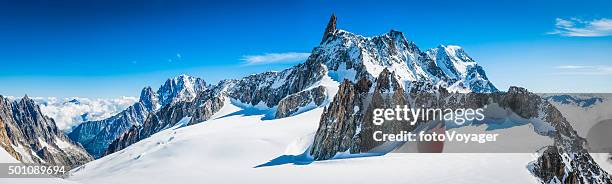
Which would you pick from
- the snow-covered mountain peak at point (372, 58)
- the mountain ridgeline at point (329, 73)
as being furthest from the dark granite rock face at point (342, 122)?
the snow-covered mountain peak at point (372, 58)

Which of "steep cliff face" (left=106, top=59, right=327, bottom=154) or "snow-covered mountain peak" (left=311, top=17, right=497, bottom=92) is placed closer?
"steep cliff face" (left=106, top=59, right=327, bottom=154)

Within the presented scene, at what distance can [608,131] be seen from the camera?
17712 centimetres

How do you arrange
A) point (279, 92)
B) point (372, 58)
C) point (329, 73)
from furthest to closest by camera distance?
point (279, 92), point (372, 58), point (329, 73)

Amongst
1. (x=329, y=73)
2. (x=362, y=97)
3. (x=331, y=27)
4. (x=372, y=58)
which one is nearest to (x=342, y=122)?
(x=362, y=97)

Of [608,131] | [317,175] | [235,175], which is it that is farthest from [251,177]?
[608,131]

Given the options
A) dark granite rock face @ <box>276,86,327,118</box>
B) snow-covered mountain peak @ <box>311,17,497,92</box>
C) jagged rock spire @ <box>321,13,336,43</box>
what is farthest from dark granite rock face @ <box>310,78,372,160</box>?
jagged rock spire @ <box>321,13,336,43</box>

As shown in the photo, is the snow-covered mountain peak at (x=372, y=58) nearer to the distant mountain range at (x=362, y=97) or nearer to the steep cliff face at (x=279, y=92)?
the distant mountain range at (x=362, y=97)

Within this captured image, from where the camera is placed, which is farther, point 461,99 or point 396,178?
point 461,99

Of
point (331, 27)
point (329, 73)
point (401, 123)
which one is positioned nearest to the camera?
point (401, 123)

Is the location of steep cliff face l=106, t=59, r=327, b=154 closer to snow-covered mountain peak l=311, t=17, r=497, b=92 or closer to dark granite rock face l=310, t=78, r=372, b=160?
snow-covered mountain peak l=311, t=17, r=497, b=92

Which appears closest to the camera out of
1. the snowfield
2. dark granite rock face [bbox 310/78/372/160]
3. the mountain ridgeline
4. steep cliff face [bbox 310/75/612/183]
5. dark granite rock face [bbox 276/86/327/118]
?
the snowfield

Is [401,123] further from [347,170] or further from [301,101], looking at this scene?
[301,101]

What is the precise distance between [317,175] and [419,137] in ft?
63.1

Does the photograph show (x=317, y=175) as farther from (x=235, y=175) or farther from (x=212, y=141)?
(x=212, y=141)
